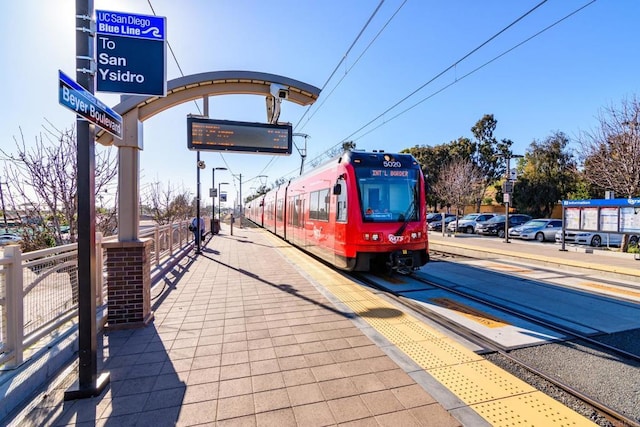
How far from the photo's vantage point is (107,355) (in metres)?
4.06

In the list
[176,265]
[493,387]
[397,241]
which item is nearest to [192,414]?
[493,387]

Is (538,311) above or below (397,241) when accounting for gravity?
below

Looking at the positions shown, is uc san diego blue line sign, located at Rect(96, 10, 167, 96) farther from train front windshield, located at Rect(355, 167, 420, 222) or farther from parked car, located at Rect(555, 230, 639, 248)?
parked car, located at Rect(555, 230, 639, 248)

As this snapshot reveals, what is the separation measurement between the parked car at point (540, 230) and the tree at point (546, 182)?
18.7 meters

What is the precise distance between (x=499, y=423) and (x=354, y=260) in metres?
5.51

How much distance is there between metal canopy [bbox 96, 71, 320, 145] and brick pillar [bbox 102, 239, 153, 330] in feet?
5.88

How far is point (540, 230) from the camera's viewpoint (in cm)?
2162

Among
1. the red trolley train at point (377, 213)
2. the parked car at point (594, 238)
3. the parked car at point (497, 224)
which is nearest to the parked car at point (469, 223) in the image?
the parked car at point (497, 224)

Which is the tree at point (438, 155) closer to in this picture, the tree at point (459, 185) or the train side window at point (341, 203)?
the tree at point (459, 185)

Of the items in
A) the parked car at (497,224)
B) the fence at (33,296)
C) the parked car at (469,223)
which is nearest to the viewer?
the fence at (33,296)

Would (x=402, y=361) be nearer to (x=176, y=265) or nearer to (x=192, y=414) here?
(x=192, y=414)

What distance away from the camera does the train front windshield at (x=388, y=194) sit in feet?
27.2

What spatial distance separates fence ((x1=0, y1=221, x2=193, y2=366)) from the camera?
320 centimetres

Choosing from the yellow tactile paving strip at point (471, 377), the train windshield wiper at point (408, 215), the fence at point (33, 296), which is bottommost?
the yellow tactile paving strip at point (471, 377)
